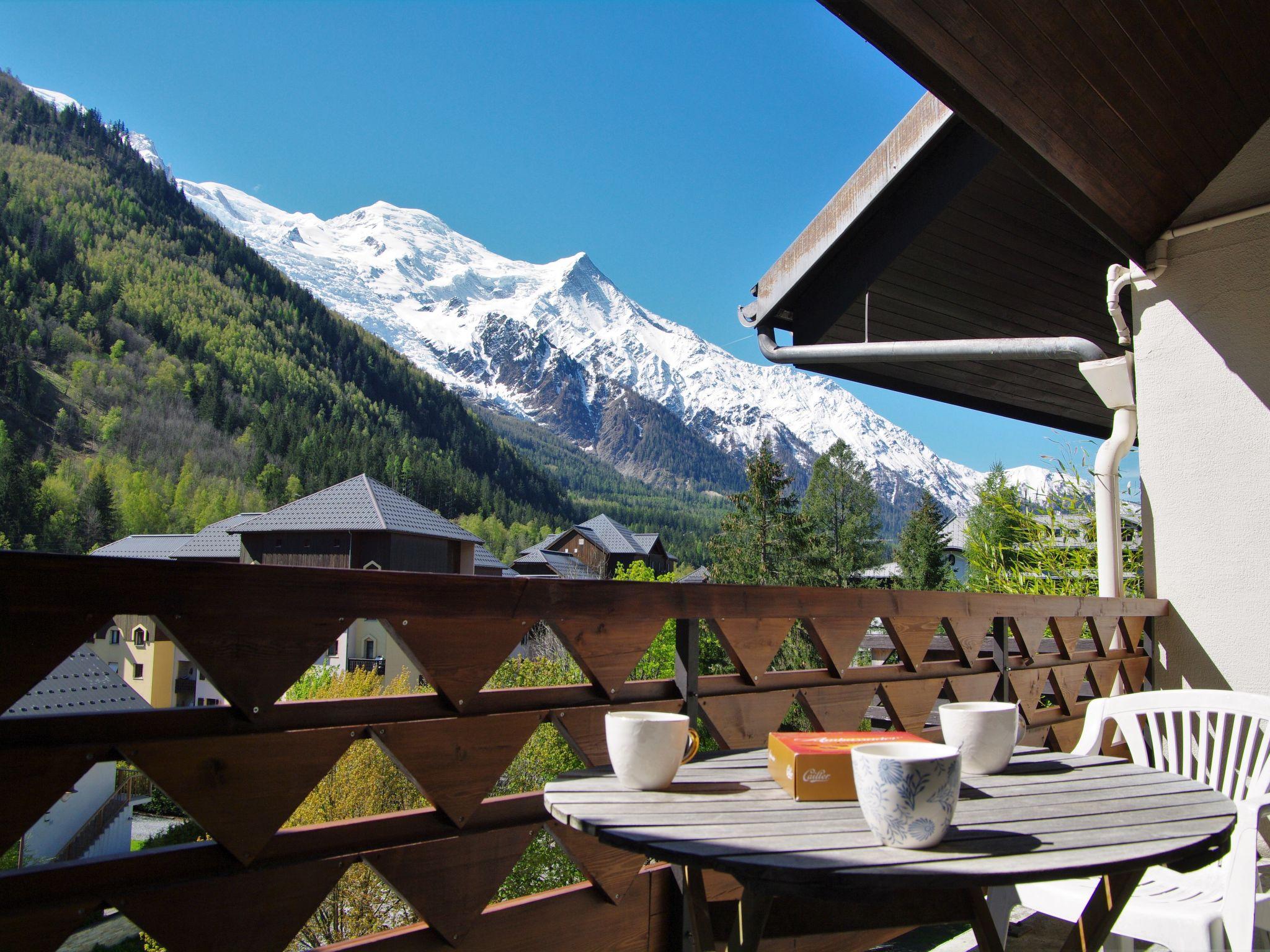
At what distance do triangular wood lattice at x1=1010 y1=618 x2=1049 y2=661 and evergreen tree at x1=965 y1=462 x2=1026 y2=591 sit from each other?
11.4 feet

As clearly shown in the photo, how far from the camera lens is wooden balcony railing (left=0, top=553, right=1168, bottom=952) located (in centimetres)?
88

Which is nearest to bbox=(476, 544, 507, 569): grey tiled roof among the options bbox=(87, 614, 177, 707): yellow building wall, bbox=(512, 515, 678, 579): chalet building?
bbox=(512, 515, 678, 579): chalet building

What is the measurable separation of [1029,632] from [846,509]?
31.3m

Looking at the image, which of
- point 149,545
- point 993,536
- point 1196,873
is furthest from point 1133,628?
point 149,545

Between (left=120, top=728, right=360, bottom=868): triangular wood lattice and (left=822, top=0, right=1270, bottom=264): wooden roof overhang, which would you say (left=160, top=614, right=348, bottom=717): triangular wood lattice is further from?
(left=822, top=0, right=1270, bottom=264): wooden roof overhang

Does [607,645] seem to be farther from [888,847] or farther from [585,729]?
[888,847]

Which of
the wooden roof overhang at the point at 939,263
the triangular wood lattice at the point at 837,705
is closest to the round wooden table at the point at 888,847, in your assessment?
the triangular wood lattice at the point at 837,705

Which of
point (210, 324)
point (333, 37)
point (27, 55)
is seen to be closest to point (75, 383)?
point (210, 324)

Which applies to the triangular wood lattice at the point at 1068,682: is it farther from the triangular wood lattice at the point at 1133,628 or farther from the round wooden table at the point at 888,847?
the round wooden table at the point at 888,847

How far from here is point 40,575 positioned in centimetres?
86

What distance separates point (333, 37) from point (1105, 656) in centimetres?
8007

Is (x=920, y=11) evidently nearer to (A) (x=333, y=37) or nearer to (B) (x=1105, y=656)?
(B) (x=1105, y=656)

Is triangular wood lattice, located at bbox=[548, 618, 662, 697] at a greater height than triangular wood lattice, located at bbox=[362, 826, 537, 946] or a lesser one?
greater

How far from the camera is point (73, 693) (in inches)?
95.8
